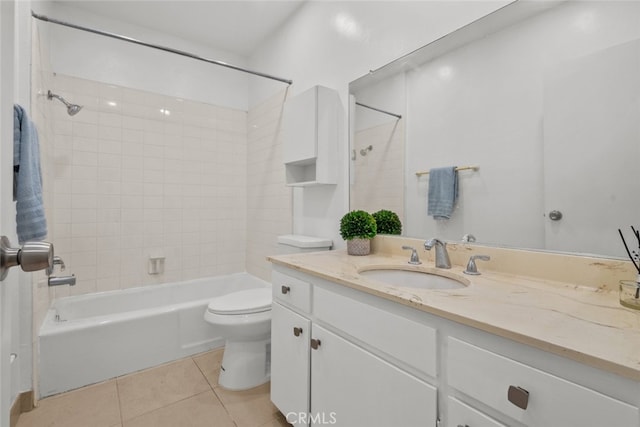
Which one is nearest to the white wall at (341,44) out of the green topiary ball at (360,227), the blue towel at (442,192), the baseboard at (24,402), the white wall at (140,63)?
the green topiary ball at (360,227)

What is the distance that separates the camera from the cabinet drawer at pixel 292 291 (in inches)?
49.8

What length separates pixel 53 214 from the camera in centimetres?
217

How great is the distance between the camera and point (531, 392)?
611 mm

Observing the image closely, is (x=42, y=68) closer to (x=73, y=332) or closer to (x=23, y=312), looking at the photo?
(x=23, y=312)

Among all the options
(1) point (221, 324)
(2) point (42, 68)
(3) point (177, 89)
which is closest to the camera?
(1) point (221, 324)

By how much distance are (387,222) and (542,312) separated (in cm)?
94

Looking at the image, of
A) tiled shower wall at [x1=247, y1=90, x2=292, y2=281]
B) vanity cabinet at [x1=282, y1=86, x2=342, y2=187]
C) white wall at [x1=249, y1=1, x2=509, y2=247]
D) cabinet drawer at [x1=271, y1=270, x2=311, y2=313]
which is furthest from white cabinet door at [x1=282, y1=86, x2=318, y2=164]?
cabinet drawer at [x1=271, y1=270, x2=311, y2=313]

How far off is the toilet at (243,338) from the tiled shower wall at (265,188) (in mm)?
805

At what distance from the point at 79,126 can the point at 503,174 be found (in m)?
2.86

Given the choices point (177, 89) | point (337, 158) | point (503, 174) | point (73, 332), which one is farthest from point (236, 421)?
point (177, 89)

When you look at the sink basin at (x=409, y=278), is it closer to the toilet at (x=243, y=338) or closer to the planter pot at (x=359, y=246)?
the planter pot at (x=359, y=246)

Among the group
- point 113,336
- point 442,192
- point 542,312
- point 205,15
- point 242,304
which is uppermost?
point 205,15

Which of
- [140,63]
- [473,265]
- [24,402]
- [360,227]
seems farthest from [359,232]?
[140,63]

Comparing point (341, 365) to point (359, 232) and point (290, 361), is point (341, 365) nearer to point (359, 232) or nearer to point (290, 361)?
point (290, 361)
